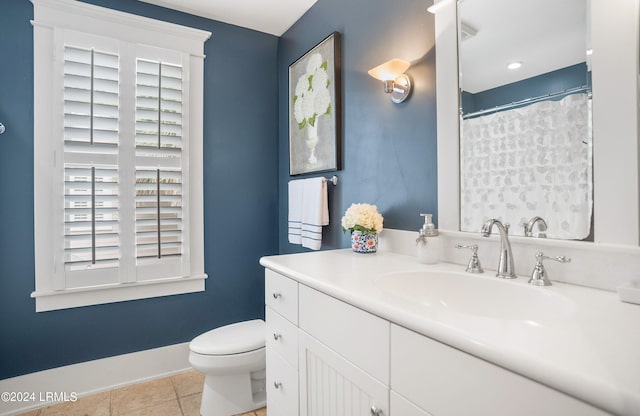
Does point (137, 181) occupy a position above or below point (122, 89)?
below

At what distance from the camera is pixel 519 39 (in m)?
1.11

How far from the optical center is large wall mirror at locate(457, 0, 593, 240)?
97 centimetres

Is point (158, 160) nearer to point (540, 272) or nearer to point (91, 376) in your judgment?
point (91, 376)

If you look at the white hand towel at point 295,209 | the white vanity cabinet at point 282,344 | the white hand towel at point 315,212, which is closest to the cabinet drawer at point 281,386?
the white vanity cabinet at point 282,344

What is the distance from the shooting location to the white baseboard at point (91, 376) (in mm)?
Answer: 1897

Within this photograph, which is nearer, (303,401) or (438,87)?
(303,401)

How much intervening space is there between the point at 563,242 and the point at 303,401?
1018 millimetres

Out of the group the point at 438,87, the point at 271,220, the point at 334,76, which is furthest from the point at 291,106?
the point at 438,87

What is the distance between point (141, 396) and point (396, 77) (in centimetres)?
233

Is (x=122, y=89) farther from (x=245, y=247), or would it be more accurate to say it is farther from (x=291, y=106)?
(x=245, y=247)

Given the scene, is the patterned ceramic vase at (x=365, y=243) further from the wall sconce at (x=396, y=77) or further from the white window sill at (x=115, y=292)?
the white window sill at (x=115, y=292)

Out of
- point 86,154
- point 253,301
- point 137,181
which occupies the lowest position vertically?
point 253,301

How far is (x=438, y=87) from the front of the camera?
1.37m

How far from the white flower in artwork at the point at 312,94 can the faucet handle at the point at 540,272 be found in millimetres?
1397
